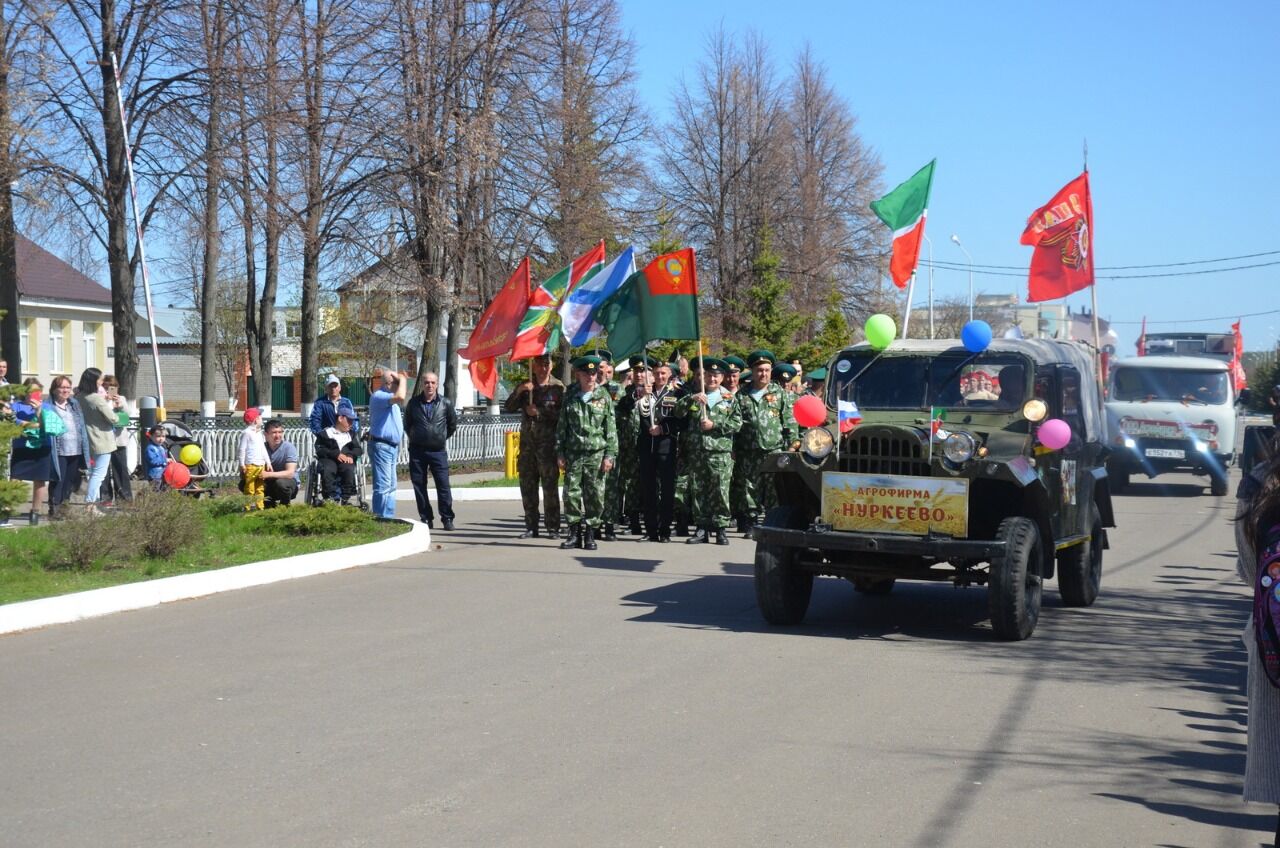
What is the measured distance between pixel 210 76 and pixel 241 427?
21.4 ft

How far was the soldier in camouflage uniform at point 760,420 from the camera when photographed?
14.8 m

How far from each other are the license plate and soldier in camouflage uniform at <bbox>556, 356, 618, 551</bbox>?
4832mm

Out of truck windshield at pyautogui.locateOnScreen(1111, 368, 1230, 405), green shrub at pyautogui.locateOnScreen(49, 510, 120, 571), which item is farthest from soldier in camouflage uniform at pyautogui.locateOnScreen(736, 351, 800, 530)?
truck windshield at pyautogui.locateOnScreen(1111, 368, 1230, 405)

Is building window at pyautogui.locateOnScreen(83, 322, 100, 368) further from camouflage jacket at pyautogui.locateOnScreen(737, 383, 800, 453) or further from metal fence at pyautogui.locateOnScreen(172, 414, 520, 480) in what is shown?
camouflage jacket at pyautogui.locateOnScreen(737, 383, 800, 453)

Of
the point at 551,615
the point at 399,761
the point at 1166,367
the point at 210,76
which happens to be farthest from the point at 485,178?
the point at 399,761

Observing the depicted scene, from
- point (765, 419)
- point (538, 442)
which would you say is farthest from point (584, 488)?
point (765, 419)

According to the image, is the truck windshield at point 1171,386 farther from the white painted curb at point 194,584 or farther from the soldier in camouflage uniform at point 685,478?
the white painted curb at point 194,584

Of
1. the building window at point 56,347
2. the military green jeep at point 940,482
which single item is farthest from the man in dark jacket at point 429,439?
the building window at point 56,347

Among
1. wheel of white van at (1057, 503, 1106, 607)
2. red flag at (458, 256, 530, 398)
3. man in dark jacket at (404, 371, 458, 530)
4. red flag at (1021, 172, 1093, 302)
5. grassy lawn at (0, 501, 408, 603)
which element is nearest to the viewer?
wheel of white van at (1057, 503, 1106, 607)

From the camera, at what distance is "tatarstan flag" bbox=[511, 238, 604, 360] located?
1573 centimetres

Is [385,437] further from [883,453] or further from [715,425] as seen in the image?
[883,453]

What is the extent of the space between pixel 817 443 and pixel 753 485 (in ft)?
19.8

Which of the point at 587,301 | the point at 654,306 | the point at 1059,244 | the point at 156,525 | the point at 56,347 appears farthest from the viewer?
the point at 56,347

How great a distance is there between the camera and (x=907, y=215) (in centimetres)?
1429
